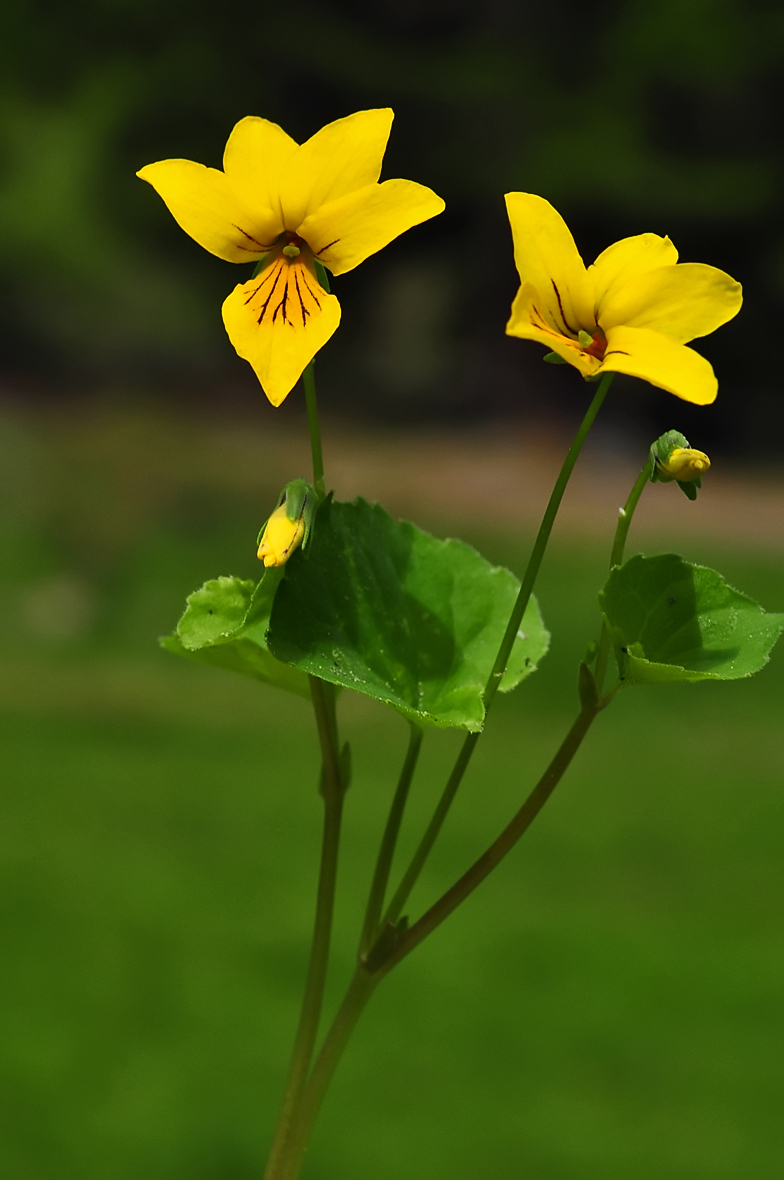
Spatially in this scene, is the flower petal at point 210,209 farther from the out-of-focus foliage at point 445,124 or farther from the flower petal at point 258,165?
the out-of-focus foliage at point 445,124

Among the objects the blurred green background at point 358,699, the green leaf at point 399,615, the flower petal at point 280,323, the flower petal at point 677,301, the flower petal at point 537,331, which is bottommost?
the blurred green background at point 358,699

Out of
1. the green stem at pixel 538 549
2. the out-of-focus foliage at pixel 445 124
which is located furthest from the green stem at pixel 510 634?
the out-of-focus foliage at pixel 445 124

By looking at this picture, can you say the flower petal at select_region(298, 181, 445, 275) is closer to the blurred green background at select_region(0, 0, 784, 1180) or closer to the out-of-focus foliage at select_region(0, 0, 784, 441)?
the blurred green background at select_region(0, 0, 784, 1180)

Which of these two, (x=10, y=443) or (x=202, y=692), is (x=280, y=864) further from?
(x=10, y=443)

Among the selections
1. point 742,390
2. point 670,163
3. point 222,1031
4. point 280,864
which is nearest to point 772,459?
point 742,390

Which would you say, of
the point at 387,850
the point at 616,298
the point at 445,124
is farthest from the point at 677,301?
the point at 445,124

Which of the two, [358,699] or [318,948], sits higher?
[318,948]

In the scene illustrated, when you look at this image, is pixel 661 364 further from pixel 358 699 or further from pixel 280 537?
pixel 358 699
